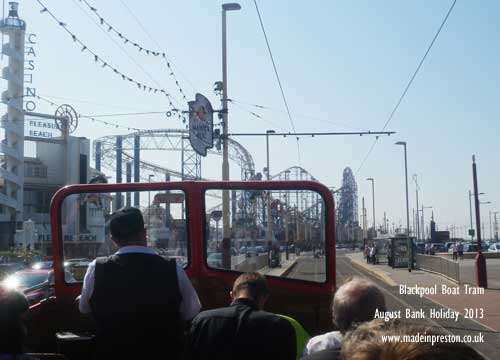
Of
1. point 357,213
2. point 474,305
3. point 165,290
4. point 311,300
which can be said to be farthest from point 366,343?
point 357,213

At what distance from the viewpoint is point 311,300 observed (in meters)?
4.96

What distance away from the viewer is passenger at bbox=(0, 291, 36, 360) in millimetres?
3316

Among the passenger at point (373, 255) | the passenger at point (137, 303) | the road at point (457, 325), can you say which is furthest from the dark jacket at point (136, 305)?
the passenger at point (373, 255)

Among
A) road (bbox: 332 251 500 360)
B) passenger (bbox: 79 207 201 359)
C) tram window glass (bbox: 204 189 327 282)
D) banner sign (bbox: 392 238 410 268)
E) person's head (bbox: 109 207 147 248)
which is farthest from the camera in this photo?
banner sign (bbox: 392 238 410 268)

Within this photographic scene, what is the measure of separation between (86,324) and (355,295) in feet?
8.26

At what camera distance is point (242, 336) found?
3520 millimetres

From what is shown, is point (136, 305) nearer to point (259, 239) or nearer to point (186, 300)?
point (186, 300)

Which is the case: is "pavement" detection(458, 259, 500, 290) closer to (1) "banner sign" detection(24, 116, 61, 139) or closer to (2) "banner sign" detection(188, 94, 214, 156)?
(2) "banner sign" detection(188, 94, 214, 156)

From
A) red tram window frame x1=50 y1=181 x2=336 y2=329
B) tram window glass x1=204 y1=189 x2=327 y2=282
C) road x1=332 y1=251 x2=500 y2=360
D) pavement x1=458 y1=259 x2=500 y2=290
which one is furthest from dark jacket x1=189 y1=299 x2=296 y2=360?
pavement x1=458 y1=259 x2=500 y2=290

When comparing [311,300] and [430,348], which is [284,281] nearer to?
[311,300]

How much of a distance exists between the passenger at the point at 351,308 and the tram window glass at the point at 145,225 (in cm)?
184

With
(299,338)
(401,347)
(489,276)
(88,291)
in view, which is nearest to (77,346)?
(88,291)

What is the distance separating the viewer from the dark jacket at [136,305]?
3662 mm

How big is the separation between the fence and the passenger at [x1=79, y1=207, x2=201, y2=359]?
74.2 ft
